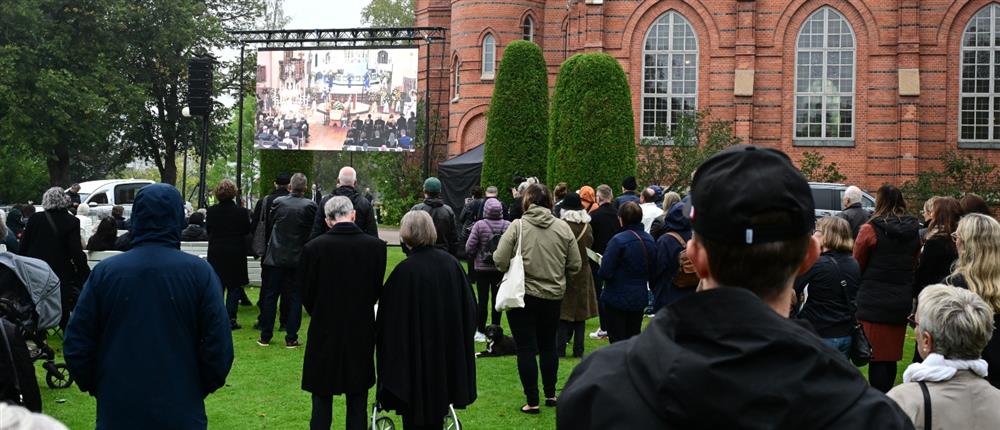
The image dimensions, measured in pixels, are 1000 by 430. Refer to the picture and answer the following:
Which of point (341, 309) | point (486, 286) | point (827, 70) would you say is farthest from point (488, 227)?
point (827, 70)

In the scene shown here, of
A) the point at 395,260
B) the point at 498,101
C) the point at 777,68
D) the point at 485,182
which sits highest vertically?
the point at 777,68

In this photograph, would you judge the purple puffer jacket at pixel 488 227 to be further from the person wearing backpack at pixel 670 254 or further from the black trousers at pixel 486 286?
the person wearing backpack at pixel 670 254

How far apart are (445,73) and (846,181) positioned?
55.1ft

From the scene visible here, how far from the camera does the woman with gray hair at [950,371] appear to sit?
3.84 m

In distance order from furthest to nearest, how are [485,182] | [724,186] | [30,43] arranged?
[30,43], [485,182], [724,186]

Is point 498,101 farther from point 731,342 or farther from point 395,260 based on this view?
point 731,342

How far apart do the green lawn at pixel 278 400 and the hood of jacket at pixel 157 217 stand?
133 inches

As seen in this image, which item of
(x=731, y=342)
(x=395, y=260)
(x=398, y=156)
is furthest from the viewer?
(x=398, y=156)

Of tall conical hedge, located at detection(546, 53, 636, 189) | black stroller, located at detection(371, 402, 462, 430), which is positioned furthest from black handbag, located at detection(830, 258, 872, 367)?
tall conical hedge, located at detection(546, 53, 636, 189)

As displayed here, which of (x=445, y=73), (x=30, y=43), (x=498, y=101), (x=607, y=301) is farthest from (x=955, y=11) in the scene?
(x=30, y=43)

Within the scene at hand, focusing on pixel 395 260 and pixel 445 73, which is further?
pixel 445 73

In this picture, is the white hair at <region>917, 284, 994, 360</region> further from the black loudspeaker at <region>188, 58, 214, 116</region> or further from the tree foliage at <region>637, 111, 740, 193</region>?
the tree foliage at <region>637, 111, 740, 193</region>

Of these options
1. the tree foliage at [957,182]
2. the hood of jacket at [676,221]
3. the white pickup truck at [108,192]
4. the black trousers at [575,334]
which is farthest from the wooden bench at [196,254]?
the tree foliage at [957,182]

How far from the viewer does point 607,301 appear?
9.20m
